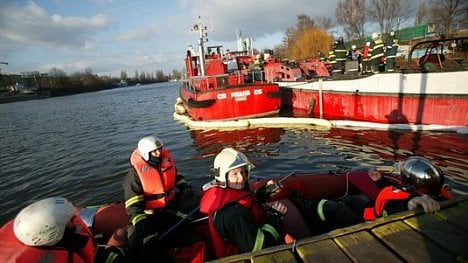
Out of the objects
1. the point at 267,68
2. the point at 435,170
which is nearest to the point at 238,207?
the point at 435,170

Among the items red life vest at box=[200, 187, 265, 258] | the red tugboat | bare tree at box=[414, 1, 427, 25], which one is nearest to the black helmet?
red life vest at box=[200, 187, 265, 258]

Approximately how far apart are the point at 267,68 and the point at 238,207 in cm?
1334

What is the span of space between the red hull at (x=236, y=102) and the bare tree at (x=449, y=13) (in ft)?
66.7

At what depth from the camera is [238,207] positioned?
7.48 ft

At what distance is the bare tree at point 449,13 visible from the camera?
24047 mm

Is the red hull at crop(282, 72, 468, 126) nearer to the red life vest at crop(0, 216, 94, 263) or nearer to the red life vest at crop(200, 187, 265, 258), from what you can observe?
the red life vest at crop(200, 187, 265, 258)

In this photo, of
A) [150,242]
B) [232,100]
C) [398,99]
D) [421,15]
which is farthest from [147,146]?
[421,15]

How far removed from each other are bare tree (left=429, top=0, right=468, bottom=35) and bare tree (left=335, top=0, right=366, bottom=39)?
270 inches

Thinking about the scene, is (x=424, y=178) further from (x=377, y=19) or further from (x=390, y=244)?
(x=377, y=19)

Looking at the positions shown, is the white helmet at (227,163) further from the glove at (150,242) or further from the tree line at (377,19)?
the tree line at (377,19)

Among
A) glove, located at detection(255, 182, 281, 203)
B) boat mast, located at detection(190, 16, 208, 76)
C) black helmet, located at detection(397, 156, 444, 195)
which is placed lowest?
glove, located at detection(255, 182, 281, 203)

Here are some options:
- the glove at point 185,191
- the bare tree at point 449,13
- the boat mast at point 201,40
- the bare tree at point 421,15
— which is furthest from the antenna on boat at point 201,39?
the bare tree at point 421,15

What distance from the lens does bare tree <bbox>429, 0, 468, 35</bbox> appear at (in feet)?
78.9

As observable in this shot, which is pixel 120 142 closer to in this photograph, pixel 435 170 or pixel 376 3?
pixel 435 170
